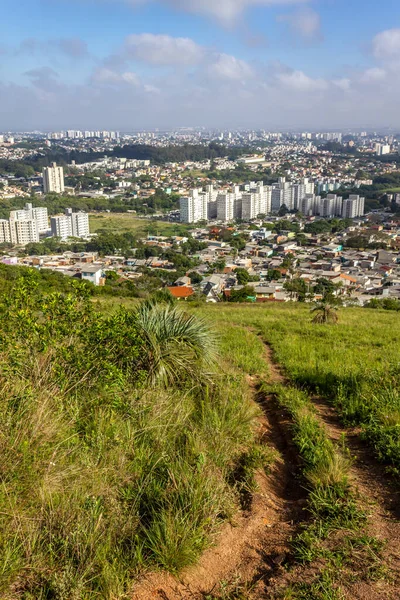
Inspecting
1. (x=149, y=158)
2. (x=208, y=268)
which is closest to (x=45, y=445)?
(x=208, y=268)

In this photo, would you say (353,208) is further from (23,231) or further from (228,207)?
(23,231)

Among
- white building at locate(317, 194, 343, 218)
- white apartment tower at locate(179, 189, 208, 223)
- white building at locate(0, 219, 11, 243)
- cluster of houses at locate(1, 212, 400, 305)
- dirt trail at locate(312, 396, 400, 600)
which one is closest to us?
dirt trail at locate(312, 396, 400, 600)

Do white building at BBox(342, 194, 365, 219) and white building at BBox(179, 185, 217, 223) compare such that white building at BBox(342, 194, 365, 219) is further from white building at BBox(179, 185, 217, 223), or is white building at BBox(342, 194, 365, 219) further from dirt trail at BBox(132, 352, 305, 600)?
dirt trail at BBox(132, 352, 305, 600)

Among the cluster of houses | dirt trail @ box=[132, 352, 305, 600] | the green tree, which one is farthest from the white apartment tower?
dirt trail @ box=[132, 352, 305, 600]

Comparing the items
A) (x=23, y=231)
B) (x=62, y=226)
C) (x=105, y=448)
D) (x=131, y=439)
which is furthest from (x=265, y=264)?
(x=105, y=448)

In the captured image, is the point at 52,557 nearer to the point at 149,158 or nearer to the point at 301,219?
the point at 301,219
